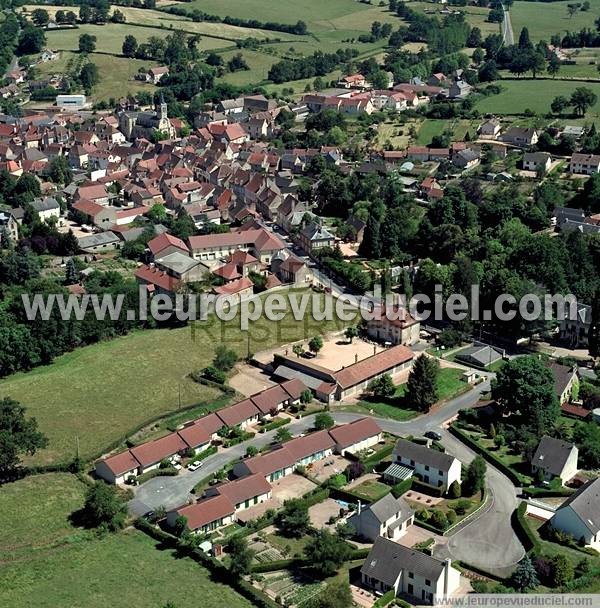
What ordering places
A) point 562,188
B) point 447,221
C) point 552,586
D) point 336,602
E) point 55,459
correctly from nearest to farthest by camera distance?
1. point 336,602
2. point 552,586
3. point 55,459
4. point 447,221
5. point 562,188

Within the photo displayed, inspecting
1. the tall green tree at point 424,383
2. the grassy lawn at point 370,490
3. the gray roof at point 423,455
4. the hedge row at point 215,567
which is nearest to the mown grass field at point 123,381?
the hedge row at point 215,567

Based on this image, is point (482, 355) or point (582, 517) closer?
point (582, 517)

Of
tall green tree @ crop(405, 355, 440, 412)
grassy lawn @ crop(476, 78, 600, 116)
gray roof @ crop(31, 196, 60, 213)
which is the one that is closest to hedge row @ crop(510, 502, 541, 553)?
tall green tree @ crop(405, 355, 440, 412)

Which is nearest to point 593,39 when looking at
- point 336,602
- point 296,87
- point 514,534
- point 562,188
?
point 296,87

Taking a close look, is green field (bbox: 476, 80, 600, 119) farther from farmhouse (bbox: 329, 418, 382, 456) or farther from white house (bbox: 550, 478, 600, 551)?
white house (bbox: 550, 478, 600, 551)

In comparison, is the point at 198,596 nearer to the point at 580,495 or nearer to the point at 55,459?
the point at 55,459

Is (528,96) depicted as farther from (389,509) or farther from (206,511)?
(206,511)

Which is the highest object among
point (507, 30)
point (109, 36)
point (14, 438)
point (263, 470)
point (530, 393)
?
point (507, 30)

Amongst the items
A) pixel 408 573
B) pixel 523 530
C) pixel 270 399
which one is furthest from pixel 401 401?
pixel 408 573
